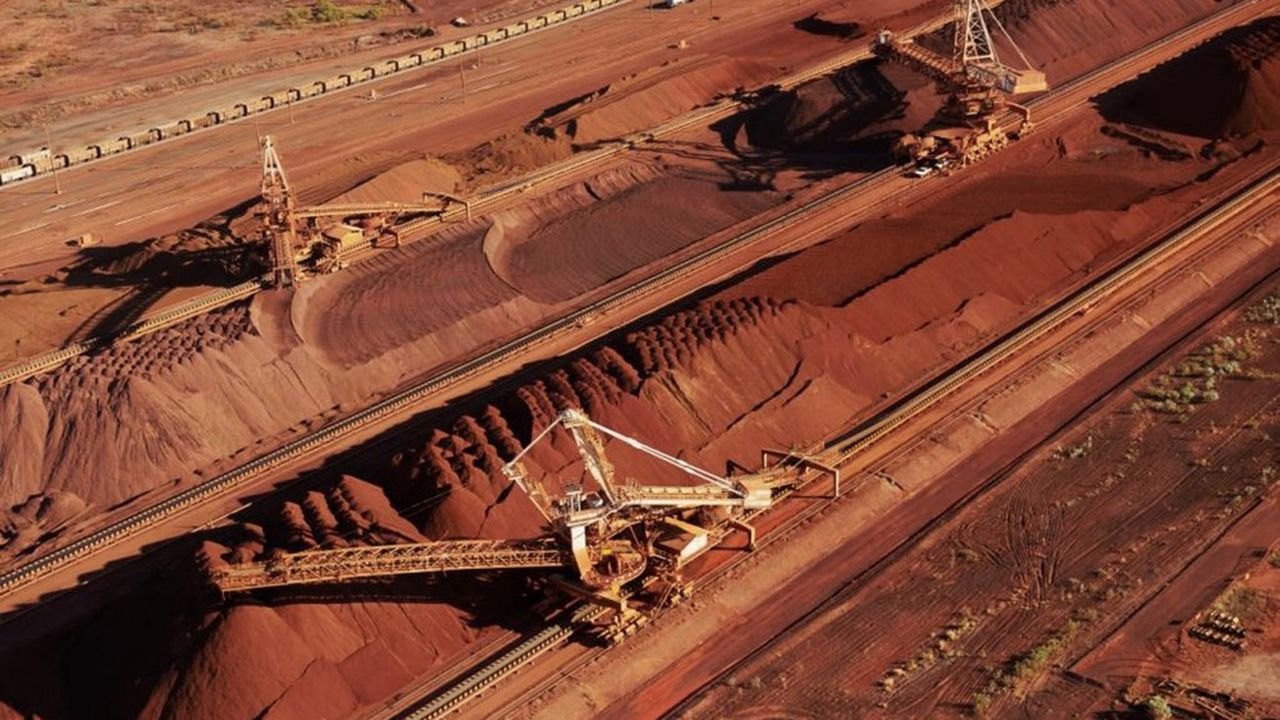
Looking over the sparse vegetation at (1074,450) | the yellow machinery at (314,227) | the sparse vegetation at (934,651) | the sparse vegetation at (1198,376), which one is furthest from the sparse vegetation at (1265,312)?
the yellow machinery at (314,227)

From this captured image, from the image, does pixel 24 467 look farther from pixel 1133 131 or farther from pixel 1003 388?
pixel 1133 131

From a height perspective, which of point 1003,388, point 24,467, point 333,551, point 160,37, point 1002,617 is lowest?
point 1002,617

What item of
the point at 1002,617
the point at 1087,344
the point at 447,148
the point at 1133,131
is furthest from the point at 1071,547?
the point at 447,148

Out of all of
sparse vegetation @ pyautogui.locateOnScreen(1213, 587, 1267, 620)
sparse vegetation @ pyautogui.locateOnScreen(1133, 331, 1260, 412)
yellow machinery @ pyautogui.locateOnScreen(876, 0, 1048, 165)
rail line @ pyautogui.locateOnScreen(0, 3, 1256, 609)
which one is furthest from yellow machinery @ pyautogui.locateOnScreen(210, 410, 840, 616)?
yellow machinery @ pyautogui.locateOnScreen(876, 0, 1048, 165)

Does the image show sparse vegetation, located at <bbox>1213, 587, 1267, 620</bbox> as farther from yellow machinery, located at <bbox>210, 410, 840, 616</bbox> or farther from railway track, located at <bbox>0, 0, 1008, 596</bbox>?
railway track, located at <bbox>0, 0, 1008, 596</bbox>

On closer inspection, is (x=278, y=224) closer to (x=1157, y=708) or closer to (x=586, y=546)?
(x=586, y=546)

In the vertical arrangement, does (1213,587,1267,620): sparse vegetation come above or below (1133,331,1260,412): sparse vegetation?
below

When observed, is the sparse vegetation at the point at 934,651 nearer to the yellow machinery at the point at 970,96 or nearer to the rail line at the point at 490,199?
the rail line at the point at 490,199
